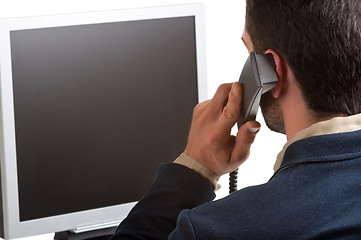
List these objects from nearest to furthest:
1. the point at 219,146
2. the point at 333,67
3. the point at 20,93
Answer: the point at 333,67 < the point at 219,146 < the point at 20,93

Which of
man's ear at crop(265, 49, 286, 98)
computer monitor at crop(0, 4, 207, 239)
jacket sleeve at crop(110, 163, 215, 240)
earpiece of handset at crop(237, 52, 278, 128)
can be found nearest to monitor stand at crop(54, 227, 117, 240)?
computer monitor at crop(0, 4, 207, 239)

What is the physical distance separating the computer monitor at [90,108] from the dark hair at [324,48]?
573 mm

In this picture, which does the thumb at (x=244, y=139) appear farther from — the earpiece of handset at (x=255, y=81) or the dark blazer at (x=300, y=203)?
the dark blazer at (x=300, y=203)

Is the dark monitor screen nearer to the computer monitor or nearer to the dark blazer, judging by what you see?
the computer monitor

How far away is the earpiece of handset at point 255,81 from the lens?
1268 millimetres

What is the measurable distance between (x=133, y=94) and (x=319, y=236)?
78cm

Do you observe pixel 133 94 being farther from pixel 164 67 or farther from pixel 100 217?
pixel 100 217

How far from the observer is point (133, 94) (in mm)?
1773

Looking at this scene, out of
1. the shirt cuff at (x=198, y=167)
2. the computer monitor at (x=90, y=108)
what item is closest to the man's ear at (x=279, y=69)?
the shirt cuff at (x=198, y=167)

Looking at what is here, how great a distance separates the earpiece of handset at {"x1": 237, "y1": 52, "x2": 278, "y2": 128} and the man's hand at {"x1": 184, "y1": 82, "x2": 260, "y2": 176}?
0.02 metres

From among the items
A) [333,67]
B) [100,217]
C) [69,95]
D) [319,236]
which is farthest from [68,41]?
[319,236]

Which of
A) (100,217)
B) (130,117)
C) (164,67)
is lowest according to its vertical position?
(100,217)

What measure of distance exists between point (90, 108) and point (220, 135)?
40 cm

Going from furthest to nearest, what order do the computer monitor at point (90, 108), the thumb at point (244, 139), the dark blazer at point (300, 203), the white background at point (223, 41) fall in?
the white background at point (223, 41), the computer monitor at point (90, 108), the thumb at point (244, 139), the dark blazer at point (300, 203)
